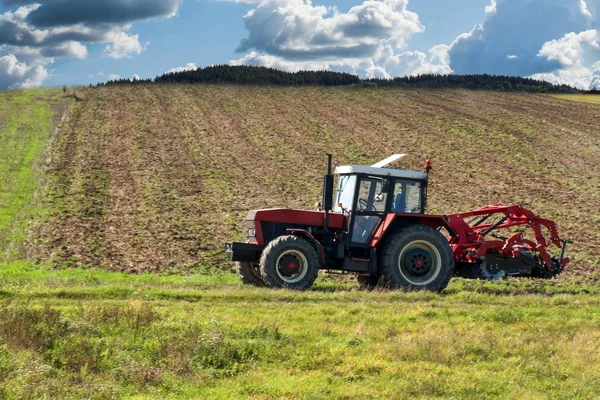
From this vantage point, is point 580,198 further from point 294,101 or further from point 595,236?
point 294,101

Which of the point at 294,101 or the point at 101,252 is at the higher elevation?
the point at 294,101

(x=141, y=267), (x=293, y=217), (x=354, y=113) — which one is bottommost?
(x=141, y=267)

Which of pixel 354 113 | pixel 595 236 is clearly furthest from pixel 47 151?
pixel 595 236

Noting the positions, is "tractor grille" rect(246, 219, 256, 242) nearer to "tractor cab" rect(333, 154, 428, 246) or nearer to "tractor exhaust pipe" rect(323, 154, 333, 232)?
"tractor exhaust pipe" rect(323, 154, 333, 232)

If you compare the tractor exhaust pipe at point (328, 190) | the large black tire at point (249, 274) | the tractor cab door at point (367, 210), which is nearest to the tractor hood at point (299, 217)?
the tractor exhaust pipe at point (328, 190)

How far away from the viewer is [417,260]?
49.1 ft

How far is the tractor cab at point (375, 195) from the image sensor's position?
15031mm

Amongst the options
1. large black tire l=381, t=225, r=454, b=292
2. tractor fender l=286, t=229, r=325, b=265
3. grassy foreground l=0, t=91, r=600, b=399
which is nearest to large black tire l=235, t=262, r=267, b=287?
grassy foreground l=0, t=91, r=600, b=399

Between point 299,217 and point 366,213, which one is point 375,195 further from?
point 299,217

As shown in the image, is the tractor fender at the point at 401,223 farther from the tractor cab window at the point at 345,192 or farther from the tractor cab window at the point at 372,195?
the tractor cab window at the point at 345,192

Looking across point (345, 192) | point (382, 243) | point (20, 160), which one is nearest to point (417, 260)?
point (382, 243)

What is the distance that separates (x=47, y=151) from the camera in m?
32.9

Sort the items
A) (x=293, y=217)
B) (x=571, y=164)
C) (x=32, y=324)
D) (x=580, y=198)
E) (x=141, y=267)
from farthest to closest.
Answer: (x=571, y=164), (x=580, y=198), (x=141, y=267), (x=293, y=217), (x=32, y=324)

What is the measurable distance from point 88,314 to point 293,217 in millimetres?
5319
